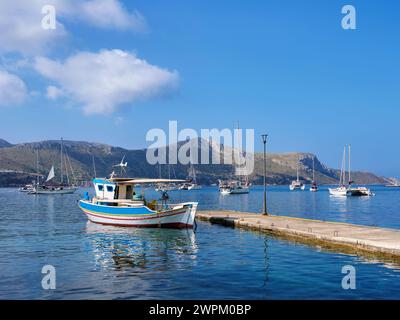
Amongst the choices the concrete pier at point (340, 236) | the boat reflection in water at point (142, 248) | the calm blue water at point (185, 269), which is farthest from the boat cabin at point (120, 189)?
the concrete pier at point (340, 236)

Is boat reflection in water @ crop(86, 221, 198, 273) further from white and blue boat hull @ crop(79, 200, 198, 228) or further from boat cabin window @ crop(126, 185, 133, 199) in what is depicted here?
boat cabin window @ crop(126, 185, 133, 199)

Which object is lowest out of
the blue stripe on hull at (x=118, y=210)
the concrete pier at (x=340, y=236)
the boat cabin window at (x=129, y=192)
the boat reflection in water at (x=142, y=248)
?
the boat reflection in water at (x=142, y=248)

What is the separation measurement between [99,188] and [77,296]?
3332 centimetres

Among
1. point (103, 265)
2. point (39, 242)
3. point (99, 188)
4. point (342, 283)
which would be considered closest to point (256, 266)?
point (342, 283)

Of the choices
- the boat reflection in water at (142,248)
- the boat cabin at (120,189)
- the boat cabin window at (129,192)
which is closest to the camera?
the boat reflection in water at (142,248)

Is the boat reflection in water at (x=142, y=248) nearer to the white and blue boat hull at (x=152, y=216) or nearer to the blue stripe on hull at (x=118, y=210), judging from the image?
the white and blue boat hull at (x=152, y=216)

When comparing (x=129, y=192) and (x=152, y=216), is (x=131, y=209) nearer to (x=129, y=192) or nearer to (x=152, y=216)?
(x=152, y=216)

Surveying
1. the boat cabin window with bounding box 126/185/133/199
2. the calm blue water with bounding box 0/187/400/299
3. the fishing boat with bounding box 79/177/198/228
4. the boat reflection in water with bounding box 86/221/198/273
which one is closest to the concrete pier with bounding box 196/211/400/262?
the calm blue water with bounding box 0/187/400/299

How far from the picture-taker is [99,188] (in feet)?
167

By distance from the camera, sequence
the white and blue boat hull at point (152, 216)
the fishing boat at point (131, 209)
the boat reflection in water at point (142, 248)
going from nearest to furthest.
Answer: the boat reflection in water at point (142, 248), the white and blue boat hull at point (152, 216), the fishing boat at point (131, 209)

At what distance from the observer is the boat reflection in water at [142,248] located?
83.0ft

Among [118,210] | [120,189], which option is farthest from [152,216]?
[120,189]

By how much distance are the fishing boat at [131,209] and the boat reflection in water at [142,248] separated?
1.00m

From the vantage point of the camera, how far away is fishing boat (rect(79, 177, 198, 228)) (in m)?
43.2
